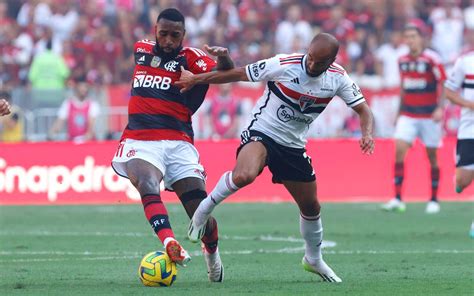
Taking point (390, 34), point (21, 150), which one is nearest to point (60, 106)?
point (21, 150)

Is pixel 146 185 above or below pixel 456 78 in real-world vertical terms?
above

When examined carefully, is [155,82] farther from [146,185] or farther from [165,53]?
[146,185]

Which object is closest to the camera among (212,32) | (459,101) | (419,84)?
(459,101)

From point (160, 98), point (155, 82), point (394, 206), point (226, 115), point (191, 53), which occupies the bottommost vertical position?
point (226, 115)

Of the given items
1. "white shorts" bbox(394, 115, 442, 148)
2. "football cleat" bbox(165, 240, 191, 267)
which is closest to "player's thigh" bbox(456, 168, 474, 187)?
"white shorts" bbox(394, 115, 442, 148)

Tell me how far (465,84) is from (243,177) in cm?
591

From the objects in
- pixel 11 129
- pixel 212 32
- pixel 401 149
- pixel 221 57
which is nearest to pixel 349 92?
pixel 221 57

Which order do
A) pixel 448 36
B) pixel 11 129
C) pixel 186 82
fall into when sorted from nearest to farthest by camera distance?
pixel 186 82
pixel 11 129
pixel 448 36

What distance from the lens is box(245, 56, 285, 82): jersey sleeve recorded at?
9.67m

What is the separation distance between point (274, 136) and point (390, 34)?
1739 centimetres

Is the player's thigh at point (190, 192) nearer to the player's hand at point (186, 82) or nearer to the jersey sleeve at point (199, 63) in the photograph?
the player's hand at point (186, 82)

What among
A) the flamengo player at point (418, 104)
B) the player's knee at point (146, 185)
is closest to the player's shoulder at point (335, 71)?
the player's knee at point (146, 185)

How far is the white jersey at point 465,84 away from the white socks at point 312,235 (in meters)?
4.84

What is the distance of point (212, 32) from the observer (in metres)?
26.1
